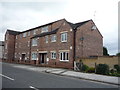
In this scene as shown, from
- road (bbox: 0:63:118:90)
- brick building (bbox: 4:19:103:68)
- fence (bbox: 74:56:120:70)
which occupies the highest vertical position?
brick building (bbox: 4:19:103:68)

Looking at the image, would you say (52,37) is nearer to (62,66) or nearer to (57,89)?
(62,66)

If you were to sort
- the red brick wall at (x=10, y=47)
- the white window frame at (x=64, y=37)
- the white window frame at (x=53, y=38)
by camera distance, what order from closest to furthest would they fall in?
1. the white window frame at (x=64, y=37)
2. the white window frame at (x=53, y=38)
3. the red brick wall at (x=10, y=47)

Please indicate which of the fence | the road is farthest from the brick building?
the road

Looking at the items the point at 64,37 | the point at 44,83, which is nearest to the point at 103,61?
the point at 64,37

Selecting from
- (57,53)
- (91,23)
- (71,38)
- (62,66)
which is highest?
(91,23)

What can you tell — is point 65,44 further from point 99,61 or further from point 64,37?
point 99,61

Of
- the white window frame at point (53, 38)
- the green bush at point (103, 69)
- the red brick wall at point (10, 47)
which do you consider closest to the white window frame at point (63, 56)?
the white window frame at point (53, 38)

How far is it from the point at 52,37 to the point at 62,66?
6.65 metres

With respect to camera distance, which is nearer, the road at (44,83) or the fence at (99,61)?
the road at (44,83)

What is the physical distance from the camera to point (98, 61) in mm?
22516

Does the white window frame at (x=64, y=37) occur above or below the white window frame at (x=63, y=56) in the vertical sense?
above

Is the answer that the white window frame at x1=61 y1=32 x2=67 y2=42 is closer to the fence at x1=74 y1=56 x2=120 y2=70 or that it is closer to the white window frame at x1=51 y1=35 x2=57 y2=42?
the white window frame at x1=51 y1=35 x2=57 y2=42

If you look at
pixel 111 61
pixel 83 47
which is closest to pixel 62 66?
pixel 83 47

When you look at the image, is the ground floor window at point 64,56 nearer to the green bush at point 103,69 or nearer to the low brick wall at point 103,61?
the low brick wall at point 103,61
